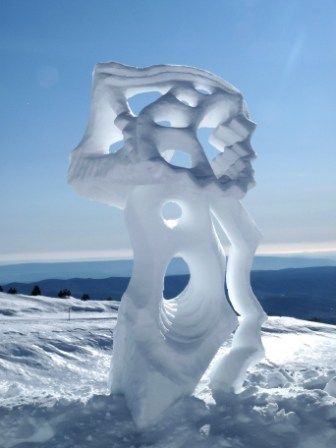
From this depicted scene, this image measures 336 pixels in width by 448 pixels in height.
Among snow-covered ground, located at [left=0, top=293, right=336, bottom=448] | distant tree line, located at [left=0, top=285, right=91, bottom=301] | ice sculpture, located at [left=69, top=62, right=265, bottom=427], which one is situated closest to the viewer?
snow-covered ground, located at [left=0, top=293, right=336, bottom=448]

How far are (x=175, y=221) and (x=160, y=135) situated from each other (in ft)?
4.59

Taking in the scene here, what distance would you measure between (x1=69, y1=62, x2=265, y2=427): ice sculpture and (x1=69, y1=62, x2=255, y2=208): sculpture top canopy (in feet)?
0.05

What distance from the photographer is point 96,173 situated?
8547 millimetres

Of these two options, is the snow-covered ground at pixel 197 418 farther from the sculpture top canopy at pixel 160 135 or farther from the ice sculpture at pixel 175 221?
the sculpture top canopy at pixel 160 135

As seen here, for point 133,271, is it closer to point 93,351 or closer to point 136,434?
point 136,434

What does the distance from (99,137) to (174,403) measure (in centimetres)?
418

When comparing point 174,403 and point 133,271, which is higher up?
point 133,271

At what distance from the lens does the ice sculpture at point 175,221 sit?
316 inches

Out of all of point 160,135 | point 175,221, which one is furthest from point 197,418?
point 160,135

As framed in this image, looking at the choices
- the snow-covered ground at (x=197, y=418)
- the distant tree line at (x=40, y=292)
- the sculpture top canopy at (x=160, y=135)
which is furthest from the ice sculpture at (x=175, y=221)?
the distant tree line at (x=40, y=292)

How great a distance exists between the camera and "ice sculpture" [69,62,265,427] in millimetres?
8016

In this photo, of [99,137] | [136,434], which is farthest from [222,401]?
[99,137]

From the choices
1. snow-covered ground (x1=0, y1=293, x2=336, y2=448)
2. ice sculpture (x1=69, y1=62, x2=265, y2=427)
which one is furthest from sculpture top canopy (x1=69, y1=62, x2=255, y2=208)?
snow-covered ground (x1=0, y1=293, x2=336, y2=448)

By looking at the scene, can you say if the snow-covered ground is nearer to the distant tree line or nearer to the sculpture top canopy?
the sculpture top canopy
